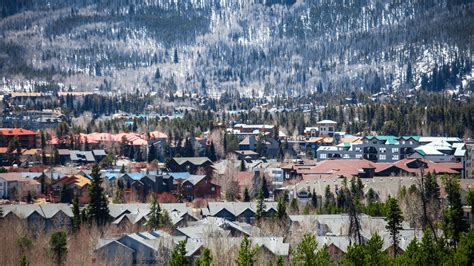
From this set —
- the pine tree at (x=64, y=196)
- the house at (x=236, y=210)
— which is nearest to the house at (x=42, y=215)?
the pine tree at (x=64, y=196)

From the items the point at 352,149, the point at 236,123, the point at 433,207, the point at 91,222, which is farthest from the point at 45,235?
the point at 236,123

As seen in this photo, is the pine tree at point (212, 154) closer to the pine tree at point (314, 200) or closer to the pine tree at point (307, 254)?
the pine tree at point (314, 200)

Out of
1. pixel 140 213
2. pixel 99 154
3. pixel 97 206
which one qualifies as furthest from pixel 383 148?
pixel 97 206

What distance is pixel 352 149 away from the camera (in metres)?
127

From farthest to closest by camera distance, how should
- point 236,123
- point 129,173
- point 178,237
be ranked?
point 236,123, point 129,173, point 178,237

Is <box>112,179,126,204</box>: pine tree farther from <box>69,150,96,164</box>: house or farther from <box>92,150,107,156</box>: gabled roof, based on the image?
<box>92,150,107,156</box>: gabled roof

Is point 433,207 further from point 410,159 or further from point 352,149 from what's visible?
point 352,149

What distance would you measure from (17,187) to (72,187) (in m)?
4.49

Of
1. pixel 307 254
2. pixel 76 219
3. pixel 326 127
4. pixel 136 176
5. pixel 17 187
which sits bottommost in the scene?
pixel 17 187

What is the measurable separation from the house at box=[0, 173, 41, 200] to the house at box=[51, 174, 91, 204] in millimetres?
1464

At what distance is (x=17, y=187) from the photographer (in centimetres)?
9988

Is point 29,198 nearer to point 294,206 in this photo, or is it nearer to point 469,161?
point 294,206

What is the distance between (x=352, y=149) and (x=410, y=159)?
10.8 meters

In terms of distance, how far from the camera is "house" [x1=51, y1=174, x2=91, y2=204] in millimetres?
96375
